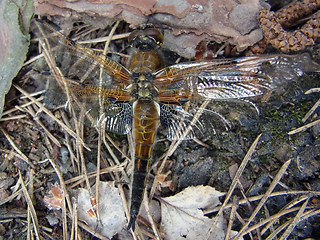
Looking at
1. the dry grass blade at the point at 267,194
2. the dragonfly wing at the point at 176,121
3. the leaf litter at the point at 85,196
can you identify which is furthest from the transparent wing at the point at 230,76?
the dry grass blade at the point at 267,194

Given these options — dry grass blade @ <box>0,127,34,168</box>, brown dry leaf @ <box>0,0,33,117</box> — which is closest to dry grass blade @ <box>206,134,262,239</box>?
dry grass blade @ <box>0,127,34,168</box>

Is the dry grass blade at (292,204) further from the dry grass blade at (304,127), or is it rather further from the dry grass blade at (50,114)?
the dry grass blade at (50,114)

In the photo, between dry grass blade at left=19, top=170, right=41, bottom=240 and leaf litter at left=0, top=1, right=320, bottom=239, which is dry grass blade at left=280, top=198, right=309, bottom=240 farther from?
dry grass blade at left=19, top=170, right=41, bottom=240

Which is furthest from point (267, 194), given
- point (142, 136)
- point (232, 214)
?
point (142, 136)

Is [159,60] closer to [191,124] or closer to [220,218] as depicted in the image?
[191,124]

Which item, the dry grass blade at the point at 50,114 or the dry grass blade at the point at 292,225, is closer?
the dry grass blade at the point at 292,225

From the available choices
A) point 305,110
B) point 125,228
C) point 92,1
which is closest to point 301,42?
point 305,110
